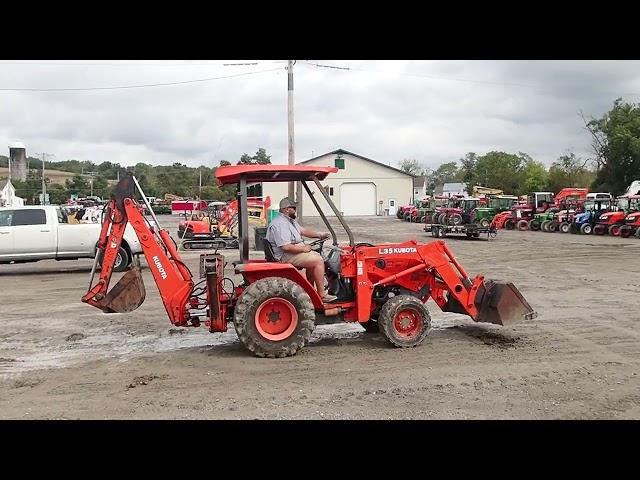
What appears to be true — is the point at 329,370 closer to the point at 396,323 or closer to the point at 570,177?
the point at 396,323

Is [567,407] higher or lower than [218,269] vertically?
lower

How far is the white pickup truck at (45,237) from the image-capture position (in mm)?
15633

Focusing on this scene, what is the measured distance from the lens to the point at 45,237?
52.1ft

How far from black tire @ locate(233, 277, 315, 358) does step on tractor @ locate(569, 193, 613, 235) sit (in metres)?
27.9

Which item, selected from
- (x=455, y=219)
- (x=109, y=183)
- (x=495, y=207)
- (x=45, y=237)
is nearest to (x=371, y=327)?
(x=45, y=237)

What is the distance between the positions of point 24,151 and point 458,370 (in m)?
89.3

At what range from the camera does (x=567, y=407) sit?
5.35 meters

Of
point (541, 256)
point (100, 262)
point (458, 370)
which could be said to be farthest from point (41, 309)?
point (541, 256)

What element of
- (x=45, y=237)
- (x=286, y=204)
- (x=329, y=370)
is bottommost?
(x=329, y=370)

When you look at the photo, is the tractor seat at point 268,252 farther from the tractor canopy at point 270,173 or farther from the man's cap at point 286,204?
the tractor canopy at point 270,173

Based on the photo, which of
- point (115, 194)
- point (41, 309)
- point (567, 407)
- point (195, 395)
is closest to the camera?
point (567, 407)

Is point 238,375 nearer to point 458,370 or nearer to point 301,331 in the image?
point 301,331

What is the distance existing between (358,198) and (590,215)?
119ft

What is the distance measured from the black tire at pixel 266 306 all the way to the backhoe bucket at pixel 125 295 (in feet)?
4.90
